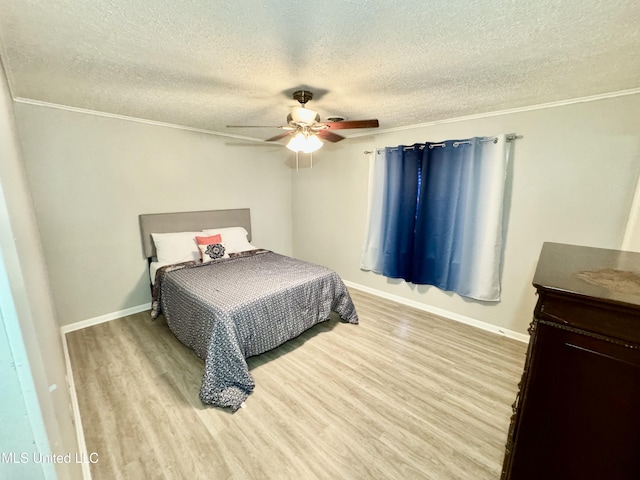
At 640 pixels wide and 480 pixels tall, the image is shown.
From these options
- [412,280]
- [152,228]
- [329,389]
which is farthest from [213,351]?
[412,280]

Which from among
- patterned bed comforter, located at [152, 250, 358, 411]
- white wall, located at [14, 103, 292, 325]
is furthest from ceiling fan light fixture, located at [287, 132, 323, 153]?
white wall, located at [14, 103, 292, 325]

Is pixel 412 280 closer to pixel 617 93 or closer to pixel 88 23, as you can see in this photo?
pixel 617 93

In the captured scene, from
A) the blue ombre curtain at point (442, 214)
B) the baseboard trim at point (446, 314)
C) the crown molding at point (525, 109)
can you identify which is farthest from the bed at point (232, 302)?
the crown molding at point (525, 109)

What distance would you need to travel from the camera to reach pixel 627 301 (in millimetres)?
749

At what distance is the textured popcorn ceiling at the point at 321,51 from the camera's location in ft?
3.69

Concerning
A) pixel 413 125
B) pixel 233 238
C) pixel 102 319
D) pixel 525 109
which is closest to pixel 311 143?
pixel 413 125

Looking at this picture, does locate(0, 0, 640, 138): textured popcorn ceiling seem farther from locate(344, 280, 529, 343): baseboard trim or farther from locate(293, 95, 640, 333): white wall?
locate(344, 280, 529, 343): baseboard trim

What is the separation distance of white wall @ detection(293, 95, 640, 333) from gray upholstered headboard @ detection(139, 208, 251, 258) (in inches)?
75.7

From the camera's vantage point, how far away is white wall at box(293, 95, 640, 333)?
203cm

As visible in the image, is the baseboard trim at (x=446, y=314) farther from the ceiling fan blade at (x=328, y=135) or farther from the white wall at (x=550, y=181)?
the ceiling fan blade at (x=328, y=135)

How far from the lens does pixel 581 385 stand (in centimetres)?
82

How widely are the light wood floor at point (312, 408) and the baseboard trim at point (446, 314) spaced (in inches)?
4.2

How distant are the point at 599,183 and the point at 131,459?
3.80 m

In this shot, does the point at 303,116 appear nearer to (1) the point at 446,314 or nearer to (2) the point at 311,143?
(2) the point at 311,143
